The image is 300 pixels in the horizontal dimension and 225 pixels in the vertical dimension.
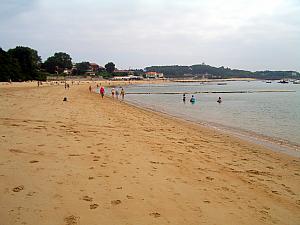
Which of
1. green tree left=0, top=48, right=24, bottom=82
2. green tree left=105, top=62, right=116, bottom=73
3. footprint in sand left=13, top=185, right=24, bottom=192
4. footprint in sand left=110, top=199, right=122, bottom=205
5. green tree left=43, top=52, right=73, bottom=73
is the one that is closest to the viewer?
footprint in sand left=110, top=199, right=122, bottom=205

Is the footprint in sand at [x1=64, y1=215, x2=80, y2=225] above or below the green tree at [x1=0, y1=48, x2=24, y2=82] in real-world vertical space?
below

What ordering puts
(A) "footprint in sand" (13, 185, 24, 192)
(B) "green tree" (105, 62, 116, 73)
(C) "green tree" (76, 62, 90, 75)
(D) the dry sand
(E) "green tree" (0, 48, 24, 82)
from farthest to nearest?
(B) "green tree" (105, 62, 116, 73)
(C) "green tree" (76, 62, 90, 75)
(E) "green tree" (0, 48, 24, 82)
(A) "footprint in sand" (13, 185, 24, 192)
(D) the dry sand

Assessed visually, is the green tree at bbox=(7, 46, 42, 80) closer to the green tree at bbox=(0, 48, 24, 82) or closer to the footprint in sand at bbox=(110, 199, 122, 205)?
the green tree at bbox=(0, 48, 24, 82)

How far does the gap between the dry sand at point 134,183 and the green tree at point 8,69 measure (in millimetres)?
66365

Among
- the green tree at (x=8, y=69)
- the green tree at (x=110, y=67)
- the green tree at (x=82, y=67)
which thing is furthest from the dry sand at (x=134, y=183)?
the green tree at (x=110, y=67)

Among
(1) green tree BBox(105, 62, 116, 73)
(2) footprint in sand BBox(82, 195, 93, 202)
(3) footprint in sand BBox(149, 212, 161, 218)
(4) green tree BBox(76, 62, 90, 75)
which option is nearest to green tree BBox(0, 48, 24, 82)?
(2) footprint in sand BBox(82, 195, 93, 202)

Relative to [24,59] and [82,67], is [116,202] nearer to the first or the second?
[24,59]

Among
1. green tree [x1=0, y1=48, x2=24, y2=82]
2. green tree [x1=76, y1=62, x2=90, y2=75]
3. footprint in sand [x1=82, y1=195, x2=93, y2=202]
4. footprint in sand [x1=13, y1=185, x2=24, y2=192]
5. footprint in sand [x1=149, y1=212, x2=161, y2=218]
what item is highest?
green tree [x1=76, y1=62, x2=90, y2=75]

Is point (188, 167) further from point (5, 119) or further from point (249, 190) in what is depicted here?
point (5, 119)

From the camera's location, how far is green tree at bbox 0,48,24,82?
225 feet

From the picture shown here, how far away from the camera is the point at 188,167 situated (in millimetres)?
7438

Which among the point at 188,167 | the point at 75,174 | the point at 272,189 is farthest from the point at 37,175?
the point at 272,189

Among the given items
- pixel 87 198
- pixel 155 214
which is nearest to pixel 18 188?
pixel 87 198

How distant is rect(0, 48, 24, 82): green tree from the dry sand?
66.4 m
